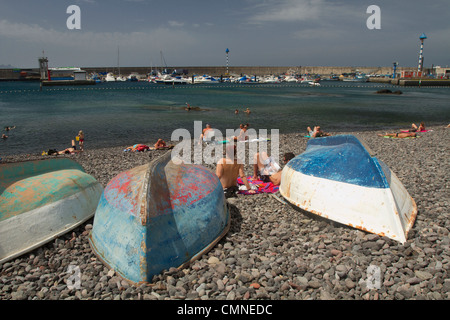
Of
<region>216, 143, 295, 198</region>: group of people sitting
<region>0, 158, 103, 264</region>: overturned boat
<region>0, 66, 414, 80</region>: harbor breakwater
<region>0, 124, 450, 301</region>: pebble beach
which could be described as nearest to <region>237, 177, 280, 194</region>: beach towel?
<region>216, 143, 295, 198</region>: group of people sitting

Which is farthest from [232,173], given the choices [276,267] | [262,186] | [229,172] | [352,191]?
[276,267]

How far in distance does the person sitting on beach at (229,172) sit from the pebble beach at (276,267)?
1539 millimetres

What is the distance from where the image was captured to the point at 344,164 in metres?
6.55

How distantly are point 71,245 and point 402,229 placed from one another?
6248 mm

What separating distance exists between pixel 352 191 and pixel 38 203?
6127 millimetres

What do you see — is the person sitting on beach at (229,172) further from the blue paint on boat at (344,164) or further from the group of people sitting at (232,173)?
the blue paint on boat at (344,164)

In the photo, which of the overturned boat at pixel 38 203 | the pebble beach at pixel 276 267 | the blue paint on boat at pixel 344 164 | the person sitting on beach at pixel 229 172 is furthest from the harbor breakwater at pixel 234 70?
the pebble beach at pixel 276 267

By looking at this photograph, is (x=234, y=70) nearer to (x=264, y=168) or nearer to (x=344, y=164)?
(x=264, y=168)

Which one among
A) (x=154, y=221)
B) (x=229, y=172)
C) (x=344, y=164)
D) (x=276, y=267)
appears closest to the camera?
(x=154, y=221)

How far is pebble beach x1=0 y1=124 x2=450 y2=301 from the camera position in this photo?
4.62 m

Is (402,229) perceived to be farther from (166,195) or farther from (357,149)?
(166,195)

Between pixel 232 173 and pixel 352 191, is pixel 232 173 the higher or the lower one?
the lower one

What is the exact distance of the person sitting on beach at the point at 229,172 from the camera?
8508 millimetres

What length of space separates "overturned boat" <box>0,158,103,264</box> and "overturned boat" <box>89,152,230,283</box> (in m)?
0.88
